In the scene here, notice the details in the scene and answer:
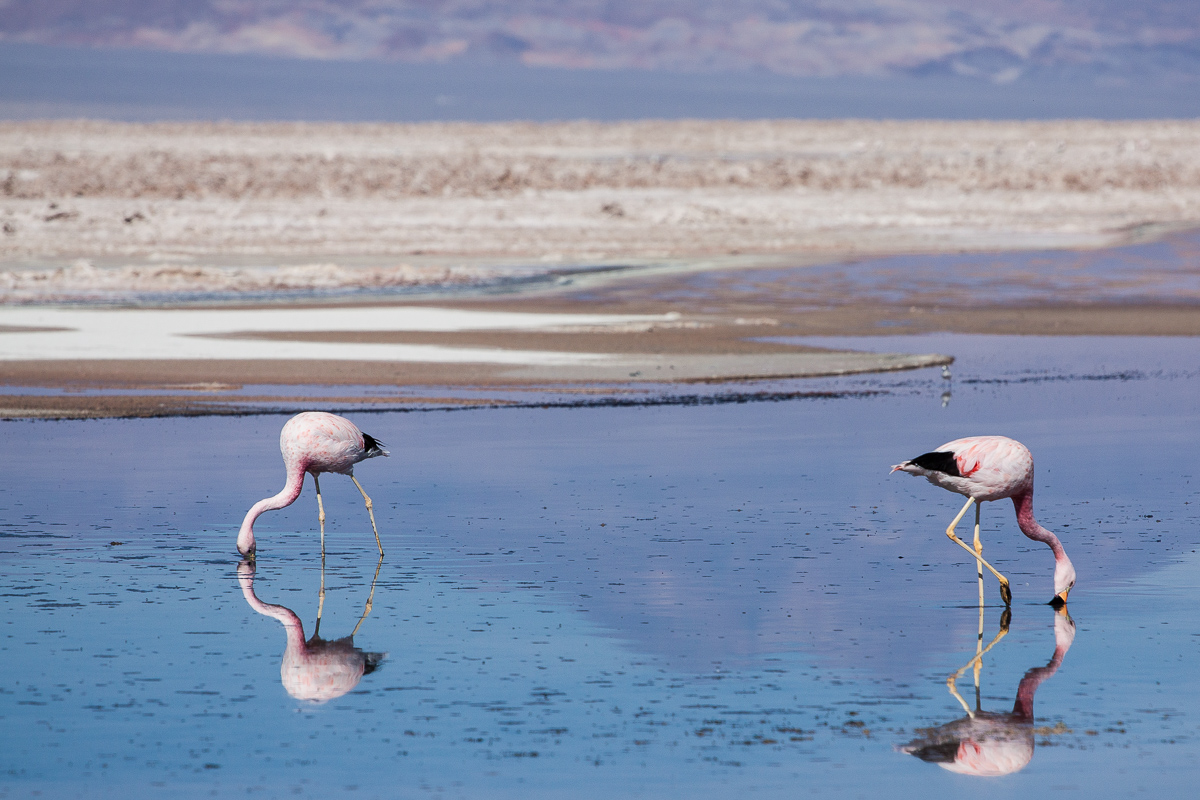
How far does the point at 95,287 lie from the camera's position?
3164 cm

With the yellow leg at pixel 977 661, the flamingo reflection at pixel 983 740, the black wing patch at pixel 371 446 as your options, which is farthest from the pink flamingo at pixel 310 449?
the flamingo reflection at pixel 983 740

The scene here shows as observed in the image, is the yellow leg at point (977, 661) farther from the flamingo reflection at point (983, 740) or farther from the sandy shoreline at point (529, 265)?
the sandy shoreline at point (529, 265)

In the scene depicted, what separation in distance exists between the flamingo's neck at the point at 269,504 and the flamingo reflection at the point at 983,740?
404 cm

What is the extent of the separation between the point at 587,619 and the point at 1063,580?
231cm

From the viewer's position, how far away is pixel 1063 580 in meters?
8.77

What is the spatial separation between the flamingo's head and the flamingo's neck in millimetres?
4030

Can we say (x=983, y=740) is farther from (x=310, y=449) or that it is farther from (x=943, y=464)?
(x=310, y=449)

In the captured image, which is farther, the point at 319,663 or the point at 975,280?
the point at 975,280

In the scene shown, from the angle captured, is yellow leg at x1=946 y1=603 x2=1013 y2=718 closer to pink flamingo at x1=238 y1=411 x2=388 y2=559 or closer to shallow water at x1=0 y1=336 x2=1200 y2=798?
shallow water at x1=0 y1=336 x2=1200 y2=798

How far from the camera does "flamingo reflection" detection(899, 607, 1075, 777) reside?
647cm

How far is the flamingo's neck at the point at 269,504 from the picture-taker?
9758 millimetres

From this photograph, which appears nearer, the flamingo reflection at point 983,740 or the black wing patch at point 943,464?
the flamingo reflection at point 983,740

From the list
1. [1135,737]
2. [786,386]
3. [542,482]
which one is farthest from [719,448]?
[1135,737]

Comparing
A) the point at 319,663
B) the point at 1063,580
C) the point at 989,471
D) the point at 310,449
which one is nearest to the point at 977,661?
the point at 1063,580
